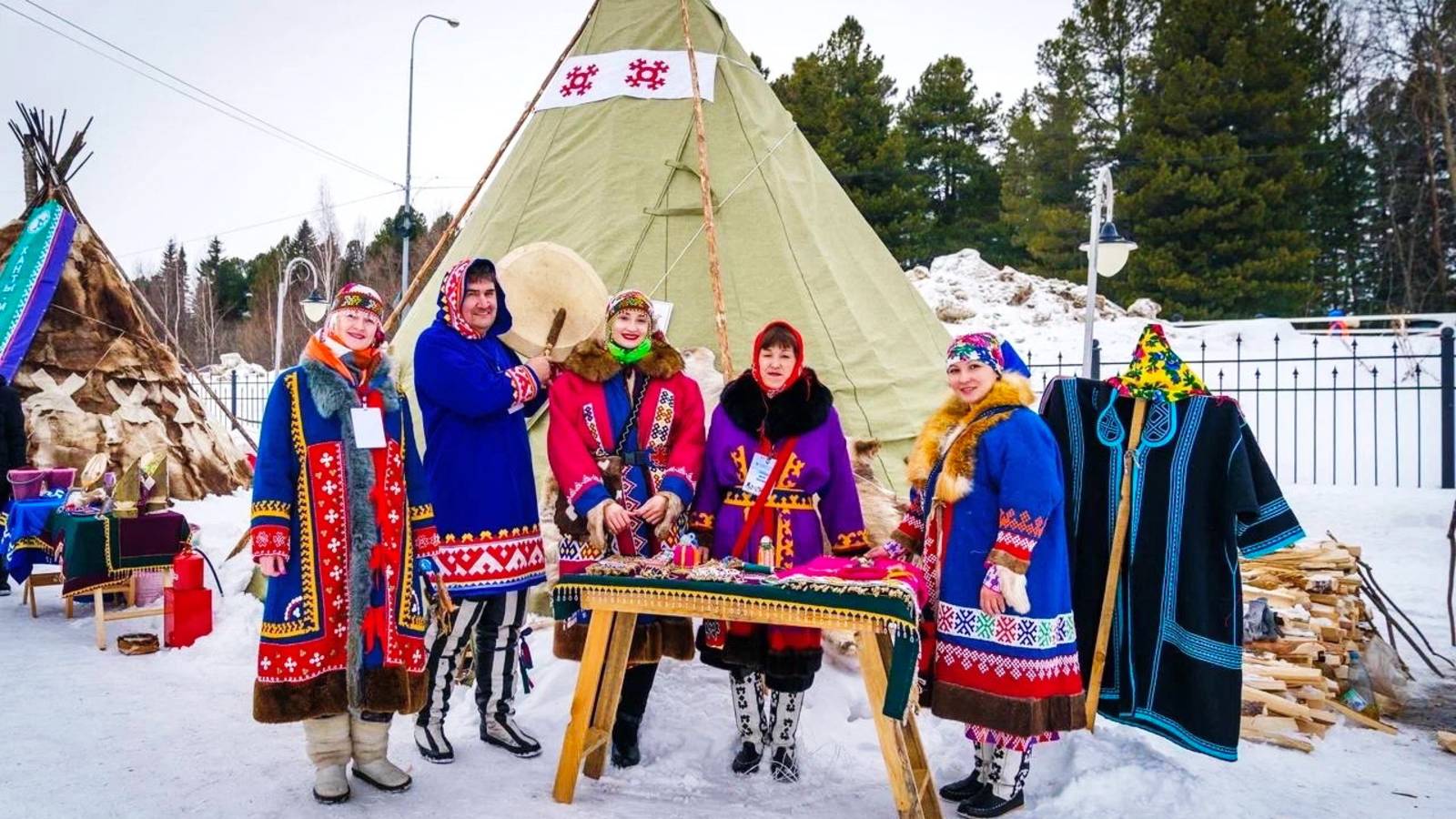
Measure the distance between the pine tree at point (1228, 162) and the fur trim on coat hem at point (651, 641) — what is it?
56.1 feet

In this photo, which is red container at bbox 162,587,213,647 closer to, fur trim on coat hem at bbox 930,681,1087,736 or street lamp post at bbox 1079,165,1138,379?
fur trim on coat hem at bbox 930,681,1087,736

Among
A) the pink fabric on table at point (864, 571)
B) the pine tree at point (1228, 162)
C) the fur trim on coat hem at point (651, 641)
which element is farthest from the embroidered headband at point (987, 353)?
the pine tree at point (1228, 162)

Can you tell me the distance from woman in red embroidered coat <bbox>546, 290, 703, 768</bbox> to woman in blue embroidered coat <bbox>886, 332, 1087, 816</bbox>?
885mm

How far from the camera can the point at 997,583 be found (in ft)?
9.11

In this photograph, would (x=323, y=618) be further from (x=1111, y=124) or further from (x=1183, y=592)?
(x=1111, y=124)

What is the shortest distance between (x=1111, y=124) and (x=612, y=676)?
2034 cm

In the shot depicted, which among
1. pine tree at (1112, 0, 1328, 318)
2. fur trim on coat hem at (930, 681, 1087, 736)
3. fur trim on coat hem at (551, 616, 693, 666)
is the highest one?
pine tree at (1112, 0, 1328, 318)

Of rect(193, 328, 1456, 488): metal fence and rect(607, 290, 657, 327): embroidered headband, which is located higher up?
rect(607, 290, 657, 327): embroidered headband

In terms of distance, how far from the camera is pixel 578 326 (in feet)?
13.1

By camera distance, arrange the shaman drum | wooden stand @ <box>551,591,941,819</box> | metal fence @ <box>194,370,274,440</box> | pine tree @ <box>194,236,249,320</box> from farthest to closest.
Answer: pine tree @ <box>194,236,249,320</box>, metal fence @ <box>194,370,274,440</box>, the shaman drum, wooden stand @ <box>551,591,941,819</box>

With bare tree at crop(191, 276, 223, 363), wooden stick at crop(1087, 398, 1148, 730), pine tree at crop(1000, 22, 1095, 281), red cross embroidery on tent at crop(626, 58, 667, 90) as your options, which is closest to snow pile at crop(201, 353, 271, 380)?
bare tree at crop(191, 276, 223, 363)

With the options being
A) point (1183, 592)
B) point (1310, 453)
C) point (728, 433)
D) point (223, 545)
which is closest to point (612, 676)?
point (728, 433)

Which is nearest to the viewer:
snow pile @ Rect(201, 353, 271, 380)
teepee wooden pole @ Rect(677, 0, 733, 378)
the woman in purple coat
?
the woman in purple coat

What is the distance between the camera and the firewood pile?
12.4 ft
